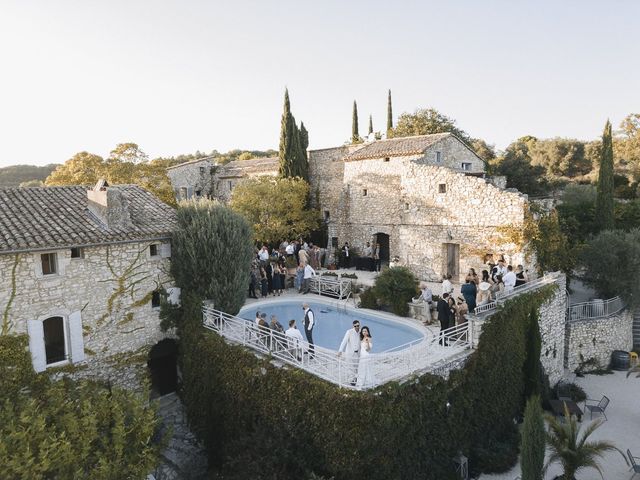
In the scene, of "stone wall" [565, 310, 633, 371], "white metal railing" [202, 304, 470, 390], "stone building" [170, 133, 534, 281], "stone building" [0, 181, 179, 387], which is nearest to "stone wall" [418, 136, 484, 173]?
"stone building" [170, 133, 534, 281]

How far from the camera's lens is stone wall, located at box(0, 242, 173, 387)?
12.0m

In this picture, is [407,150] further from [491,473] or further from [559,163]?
[559,163]

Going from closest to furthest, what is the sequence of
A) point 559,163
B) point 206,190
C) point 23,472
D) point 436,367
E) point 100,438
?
point 23,472
point 100,438
point 436,367
point 206,190
point 559,163

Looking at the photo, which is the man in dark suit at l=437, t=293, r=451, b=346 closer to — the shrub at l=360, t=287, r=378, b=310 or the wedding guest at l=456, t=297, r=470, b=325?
the wedding guest at l=456, t=297, r=470, b=325

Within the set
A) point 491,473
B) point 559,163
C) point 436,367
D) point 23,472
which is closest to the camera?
point 23,472

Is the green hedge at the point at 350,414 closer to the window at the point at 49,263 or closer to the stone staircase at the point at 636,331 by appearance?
the window at the point at 49,263

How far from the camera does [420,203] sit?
72.8ft

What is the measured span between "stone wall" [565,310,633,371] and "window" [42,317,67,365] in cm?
2046

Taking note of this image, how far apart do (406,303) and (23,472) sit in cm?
1177

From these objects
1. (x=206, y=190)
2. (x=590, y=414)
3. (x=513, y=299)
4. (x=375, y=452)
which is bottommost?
(x=590, y=414)

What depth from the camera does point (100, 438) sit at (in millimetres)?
8734

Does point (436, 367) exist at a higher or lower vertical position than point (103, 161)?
lower

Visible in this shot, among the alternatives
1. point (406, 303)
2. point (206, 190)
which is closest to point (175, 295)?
point (406, 303)

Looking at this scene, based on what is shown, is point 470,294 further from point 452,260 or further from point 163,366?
point 163,366
